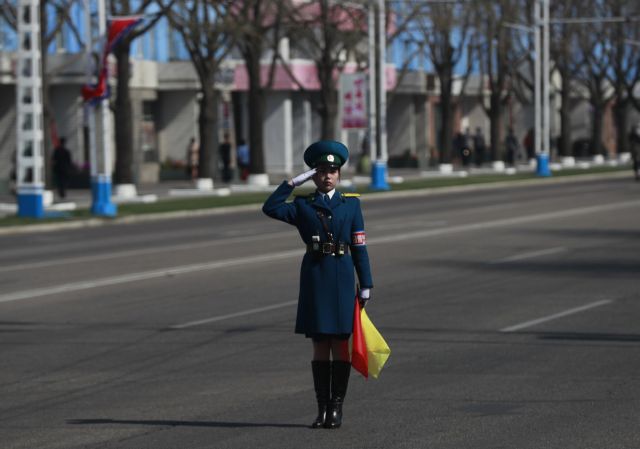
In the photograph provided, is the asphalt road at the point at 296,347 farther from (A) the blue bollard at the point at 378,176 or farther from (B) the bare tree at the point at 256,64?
(B) the bare tree at the point at 256,64

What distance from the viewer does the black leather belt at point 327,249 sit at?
29.4 ft

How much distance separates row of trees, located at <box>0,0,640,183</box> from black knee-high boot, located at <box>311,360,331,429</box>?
101 ft

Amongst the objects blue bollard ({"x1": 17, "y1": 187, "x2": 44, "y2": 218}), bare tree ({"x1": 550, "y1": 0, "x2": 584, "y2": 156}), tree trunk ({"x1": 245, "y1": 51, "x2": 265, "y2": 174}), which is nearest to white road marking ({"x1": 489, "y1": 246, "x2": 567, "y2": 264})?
blue bollard ({"x1": 17, "y1": 187, "x2": 44, "y2": 218})

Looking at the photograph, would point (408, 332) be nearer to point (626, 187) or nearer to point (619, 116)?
point (626, 187)

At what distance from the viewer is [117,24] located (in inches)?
1444

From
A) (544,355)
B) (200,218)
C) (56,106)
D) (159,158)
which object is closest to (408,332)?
(544,355)

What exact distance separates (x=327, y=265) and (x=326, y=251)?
87mm

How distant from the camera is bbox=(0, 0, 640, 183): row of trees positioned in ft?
149

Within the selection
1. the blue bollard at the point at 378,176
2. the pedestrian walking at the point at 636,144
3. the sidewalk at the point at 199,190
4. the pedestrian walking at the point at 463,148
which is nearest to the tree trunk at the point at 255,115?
the sidewalk at the point at 199,190

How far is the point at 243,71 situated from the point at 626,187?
859 inches

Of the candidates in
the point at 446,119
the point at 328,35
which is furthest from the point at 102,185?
the point at 446,119

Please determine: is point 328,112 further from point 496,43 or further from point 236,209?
point 236,209

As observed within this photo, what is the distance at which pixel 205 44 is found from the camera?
48406 millimetres

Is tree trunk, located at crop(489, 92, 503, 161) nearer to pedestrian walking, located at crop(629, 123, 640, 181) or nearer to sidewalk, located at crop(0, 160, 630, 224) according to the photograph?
sidewalk, located at crop(0, 160, 630, 224)
